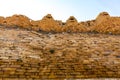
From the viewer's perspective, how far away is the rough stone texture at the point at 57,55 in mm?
11375

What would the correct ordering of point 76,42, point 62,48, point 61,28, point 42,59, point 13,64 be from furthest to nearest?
point 61,28 → point 76,42 → point 62,48 → point 42,59 → point 13,64

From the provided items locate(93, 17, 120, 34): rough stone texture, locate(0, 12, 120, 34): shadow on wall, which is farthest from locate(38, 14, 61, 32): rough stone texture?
locate(93, 17, 120, 34): rough stone texture

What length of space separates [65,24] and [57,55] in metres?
3.93

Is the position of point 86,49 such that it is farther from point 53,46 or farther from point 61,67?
point 61,67

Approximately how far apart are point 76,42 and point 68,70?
10.2 ft

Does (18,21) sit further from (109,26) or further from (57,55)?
(109,26)

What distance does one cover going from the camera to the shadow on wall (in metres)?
15.3

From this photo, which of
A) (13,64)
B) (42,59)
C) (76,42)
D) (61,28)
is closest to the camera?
(13,64)

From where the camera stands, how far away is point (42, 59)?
12312 millimetres

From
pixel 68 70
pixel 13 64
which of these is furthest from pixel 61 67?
pixel 13 64

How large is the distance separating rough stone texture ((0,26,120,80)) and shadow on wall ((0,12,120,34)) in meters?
0.48

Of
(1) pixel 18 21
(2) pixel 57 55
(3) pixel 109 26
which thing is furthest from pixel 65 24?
(2) pixel 57 55

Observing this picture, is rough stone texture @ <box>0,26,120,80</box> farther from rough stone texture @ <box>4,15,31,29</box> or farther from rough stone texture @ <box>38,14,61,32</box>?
rough stone texture @ <box>38,14,61,32</box>

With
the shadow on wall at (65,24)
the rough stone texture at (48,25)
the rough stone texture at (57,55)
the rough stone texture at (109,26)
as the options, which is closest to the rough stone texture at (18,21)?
the shadow on wall at (65,24)
